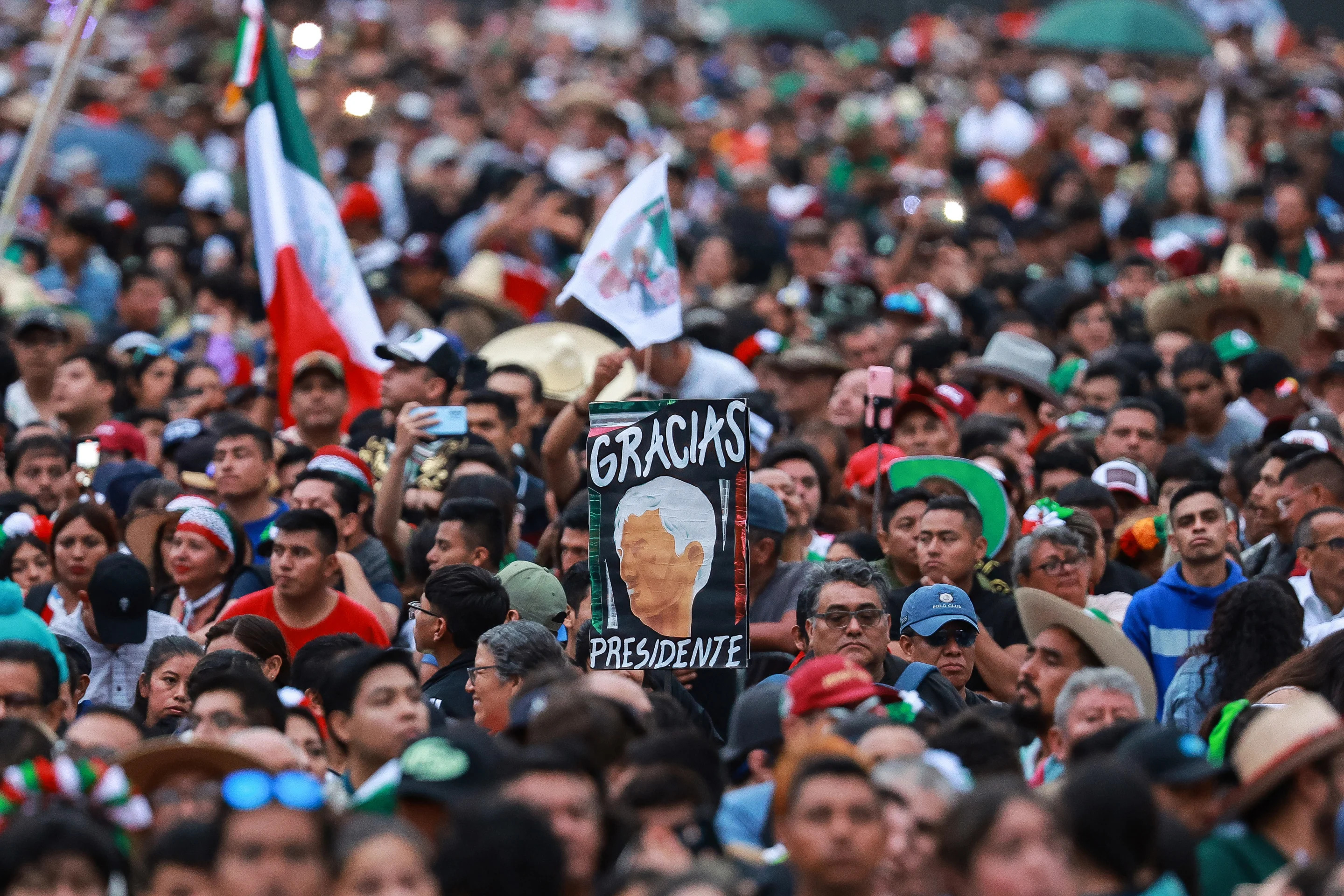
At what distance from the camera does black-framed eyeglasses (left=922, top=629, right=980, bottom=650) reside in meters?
7.73

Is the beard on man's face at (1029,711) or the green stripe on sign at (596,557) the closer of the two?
the beard on man's face at (1029,711)

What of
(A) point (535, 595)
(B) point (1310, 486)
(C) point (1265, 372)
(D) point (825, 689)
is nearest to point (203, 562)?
(A) point (535, 595)

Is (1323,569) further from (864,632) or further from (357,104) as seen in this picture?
(357,104)

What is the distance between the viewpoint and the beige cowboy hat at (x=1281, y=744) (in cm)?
528

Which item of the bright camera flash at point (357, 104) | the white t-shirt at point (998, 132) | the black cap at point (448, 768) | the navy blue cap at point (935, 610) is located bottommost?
the white t-shirt at point (998, 132)

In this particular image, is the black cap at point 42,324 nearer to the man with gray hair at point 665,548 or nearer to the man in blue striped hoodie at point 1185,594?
the man with gray hair at point 665,548

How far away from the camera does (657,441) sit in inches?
297

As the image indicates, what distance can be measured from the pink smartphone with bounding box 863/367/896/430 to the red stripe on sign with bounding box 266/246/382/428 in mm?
3213

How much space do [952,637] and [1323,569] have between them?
163 centimetres

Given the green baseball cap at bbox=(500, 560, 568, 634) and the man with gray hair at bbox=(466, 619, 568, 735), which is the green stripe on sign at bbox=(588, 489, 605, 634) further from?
the green baseball cap at bbox=(500, 560, 568, 634)

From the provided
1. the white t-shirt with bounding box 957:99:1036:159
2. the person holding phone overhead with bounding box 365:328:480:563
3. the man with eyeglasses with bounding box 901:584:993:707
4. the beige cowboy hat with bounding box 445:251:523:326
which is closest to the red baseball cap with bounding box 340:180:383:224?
the beige cowboy hat with bounding box 445:251:523:326

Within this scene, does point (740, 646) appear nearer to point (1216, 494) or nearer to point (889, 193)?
point (1216, 494)

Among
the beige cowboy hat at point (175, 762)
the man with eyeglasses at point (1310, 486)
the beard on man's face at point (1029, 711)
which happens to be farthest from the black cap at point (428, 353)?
the beige cowboy hat at point (175, 762)

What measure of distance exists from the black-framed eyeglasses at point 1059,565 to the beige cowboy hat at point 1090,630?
1127mm
